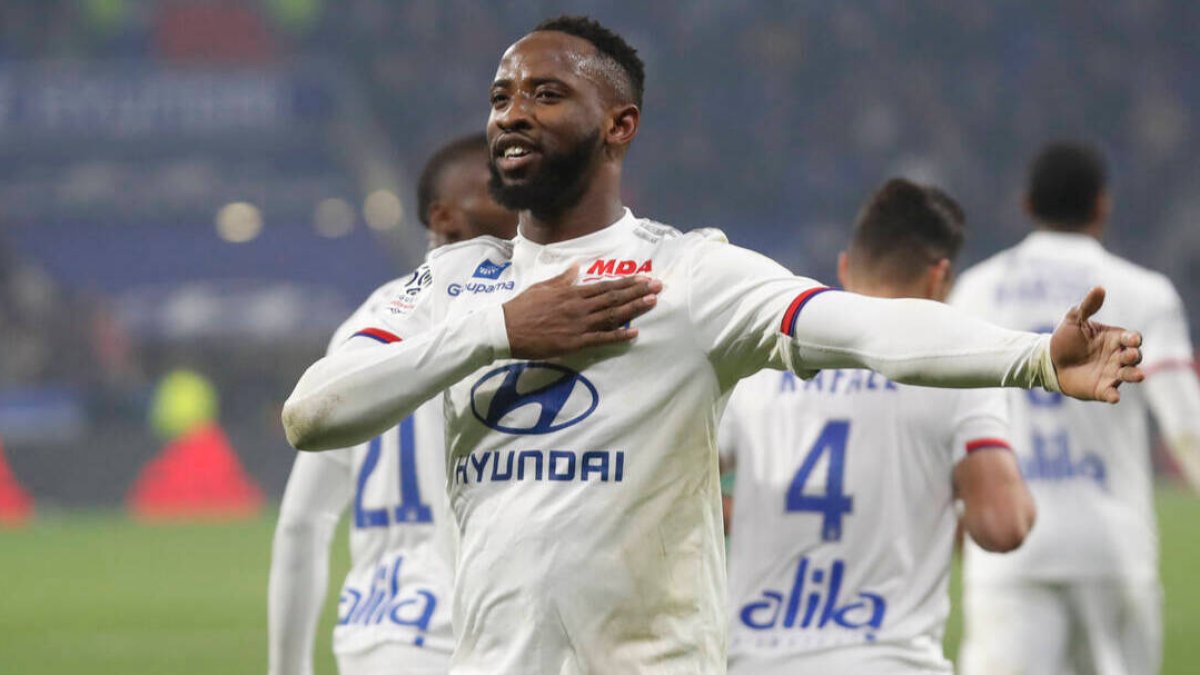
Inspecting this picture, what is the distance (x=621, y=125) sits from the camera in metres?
3.08

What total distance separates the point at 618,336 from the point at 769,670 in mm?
1339

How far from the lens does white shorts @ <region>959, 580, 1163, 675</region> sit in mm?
5680

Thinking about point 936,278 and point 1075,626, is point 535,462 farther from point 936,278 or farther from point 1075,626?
point 1075,626

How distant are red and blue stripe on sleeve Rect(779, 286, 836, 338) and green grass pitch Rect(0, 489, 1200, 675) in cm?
707

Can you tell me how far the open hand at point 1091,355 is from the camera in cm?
247

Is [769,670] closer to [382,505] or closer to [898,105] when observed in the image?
[382,505]

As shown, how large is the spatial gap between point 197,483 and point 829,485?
17620 mm

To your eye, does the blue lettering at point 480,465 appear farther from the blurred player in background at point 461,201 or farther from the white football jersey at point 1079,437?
the white football jersey at point 1079,437

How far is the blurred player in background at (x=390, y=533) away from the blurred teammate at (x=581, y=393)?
0.97 m

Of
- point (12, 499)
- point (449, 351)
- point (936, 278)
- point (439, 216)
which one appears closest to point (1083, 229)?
point (936, 278)

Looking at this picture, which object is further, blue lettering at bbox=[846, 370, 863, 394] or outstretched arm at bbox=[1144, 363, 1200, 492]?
outstretched arm at bbox=[1144, 363, 1200, 492]

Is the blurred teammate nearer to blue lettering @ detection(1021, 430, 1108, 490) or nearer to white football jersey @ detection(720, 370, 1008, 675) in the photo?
white football jersey @ detection(720, 370, 1008, 675)

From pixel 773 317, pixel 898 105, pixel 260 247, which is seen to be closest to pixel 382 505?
pixel 773 317

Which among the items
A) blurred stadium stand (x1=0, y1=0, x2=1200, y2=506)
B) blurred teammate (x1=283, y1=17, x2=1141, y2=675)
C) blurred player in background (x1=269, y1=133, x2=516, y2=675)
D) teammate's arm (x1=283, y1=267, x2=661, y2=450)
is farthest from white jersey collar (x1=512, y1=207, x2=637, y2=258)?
blurred stadium stand (x1=0, y1=0, x2=1200, y2=506)
